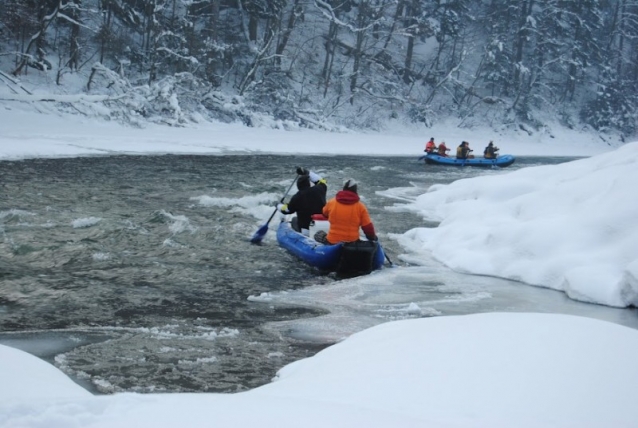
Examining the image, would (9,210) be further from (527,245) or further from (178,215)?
(527,245)

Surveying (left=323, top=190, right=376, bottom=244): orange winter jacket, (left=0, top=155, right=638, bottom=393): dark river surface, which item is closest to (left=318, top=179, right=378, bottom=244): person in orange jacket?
(left=323, top=190, right=376, bottom=244): orange winter jacket

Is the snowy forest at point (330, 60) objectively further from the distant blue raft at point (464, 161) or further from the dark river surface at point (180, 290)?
the dark river surface at point (180, 290)

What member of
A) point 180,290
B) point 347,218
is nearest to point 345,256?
point 347,218

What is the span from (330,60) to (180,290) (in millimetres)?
35605

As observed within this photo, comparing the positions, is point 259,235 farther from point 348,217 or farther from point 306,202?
point 348,217

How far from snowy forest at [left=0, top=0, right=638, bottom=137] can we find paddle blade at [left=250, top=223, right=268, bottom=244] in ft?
54.6

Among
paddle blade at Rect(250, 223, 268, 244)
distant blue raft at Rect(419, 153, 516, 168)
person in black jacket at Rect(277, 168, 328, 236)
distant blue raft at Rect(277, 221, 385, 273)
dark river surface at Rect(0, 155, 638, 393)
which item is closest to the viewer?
dark river surface at Rect(0, 155, 638, 393)

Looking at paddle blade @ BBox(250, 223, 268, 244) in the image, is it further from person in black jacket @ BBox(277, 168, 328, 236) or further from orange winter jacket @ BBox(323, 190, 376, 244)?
orange winter jacket @ BBox(323, 190, 376, 244)

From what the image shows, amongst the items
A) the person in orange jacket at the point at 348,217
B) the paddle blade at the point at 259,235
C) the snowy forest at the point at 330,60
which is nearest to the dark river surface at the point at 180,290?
the paddle blade at the point at 259,235

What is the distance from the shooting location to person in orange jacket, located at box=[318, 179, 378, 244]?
987 cm

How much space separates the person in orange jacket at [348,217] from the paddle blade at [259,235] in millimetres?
1711

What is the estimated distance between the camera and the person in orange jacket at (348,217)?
9.87 meters

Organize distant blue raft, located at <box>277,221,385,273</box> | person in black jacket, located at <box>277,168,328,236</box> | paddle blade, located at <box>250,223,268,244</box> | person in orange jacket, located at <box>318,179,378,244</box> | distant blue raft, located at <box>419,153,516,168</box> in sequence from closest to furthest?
distant blue raft, located at <box>277,221,385,273</box>, person in orange jacket, located at <box>318,179,378,244</box>, person in black jacket, located at <box>277,168,328,236</box>, paddle blade, located at <box>250,223,268,244</box>, distant blue raft, located at <box>419,153,516,168</box>

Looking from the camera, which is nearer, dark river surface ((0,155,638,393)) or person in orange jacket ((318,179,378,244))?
dark river surface ((0,155,638,393))
